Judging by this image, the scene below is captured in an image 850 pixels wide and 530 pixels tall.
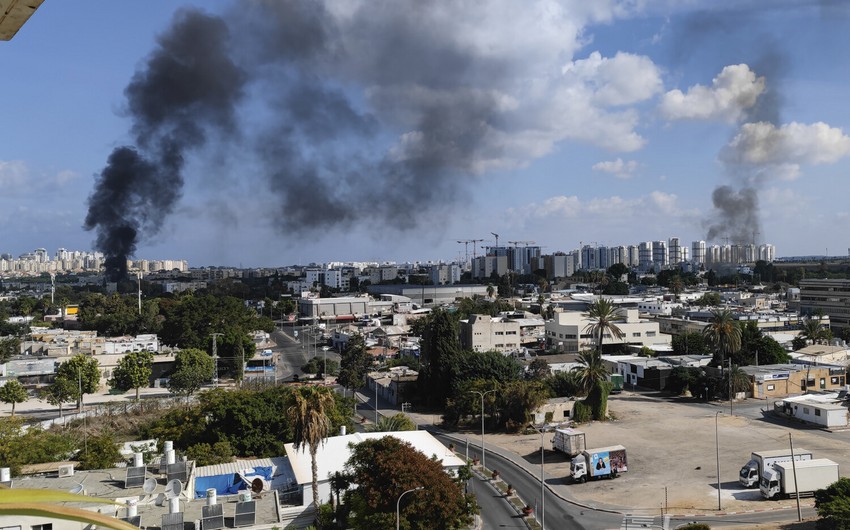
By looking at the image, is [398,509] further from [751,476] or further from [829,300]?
[829,300]

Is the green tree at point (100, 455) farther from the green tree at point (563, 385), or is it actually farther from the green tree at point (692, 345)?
the green tree at point (692, 345)

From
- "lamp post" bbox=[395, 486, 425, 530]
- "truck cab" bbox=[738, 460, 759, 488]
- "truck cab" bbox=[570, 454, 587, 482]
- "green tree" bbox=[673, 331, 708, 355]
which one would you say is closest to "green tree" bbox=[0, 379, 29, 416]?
"lamp post" bbox=[395, 486, 425, 530]

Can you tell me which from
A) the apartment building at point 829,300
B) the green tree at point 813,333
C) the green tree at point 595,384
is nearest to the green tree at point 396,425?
the green tree at point 595,384

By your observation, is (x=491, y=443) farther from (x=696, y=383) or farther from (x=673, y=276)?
(x=673, y=276)

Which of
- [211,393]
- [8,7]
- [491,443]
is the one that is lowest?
[491,443]

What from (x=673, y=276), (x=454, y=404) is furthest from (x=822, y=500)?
(x=673, y=276)

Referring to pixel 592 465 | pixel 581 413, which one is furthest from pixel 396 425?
pixel 581 413
